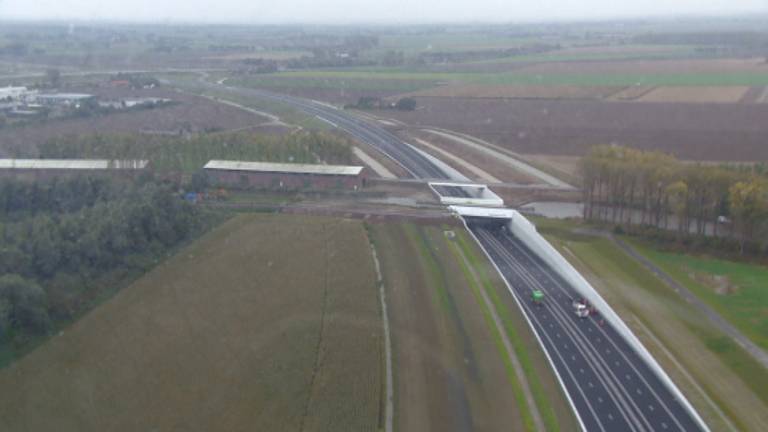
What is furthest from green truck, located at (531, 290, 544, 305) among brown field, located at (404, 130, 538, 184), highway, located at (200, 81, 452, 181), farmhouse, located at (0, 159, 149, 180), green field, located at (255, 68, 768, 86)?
green field, located at (255, 68, 768, 86)

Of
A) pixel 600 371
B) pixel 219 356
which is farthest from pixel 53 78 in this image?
pixel 600 371

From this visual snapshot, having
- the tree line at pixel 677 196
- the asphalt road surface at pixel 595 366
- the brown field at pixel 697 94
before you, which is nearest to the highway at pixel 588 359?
the asphalt road surface at pixel 595 366

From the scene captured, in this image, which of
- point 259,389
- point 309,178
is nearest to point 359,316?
point 259,389

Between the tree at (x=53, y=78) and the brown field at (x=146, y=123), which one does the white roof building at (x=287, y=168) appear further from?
the tree at (x=53, y=78)

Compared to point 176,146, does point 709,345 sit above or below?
below

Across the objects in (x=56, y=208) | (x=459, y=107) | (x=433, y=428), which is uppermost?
(x=459, y=107)

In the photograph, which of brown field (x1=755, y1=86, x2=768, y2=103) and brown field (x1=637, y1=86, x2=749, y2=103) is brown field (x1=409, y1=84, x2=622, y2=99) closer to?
brown field (x1=637, y1=86, x2=749, y2=103)

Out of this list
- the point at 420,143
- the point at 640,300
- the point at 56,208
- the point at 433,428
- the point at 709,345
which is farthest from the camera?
the point at 420,143

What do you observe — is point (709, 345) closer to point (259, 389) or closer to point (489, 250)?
point (489, 250)
